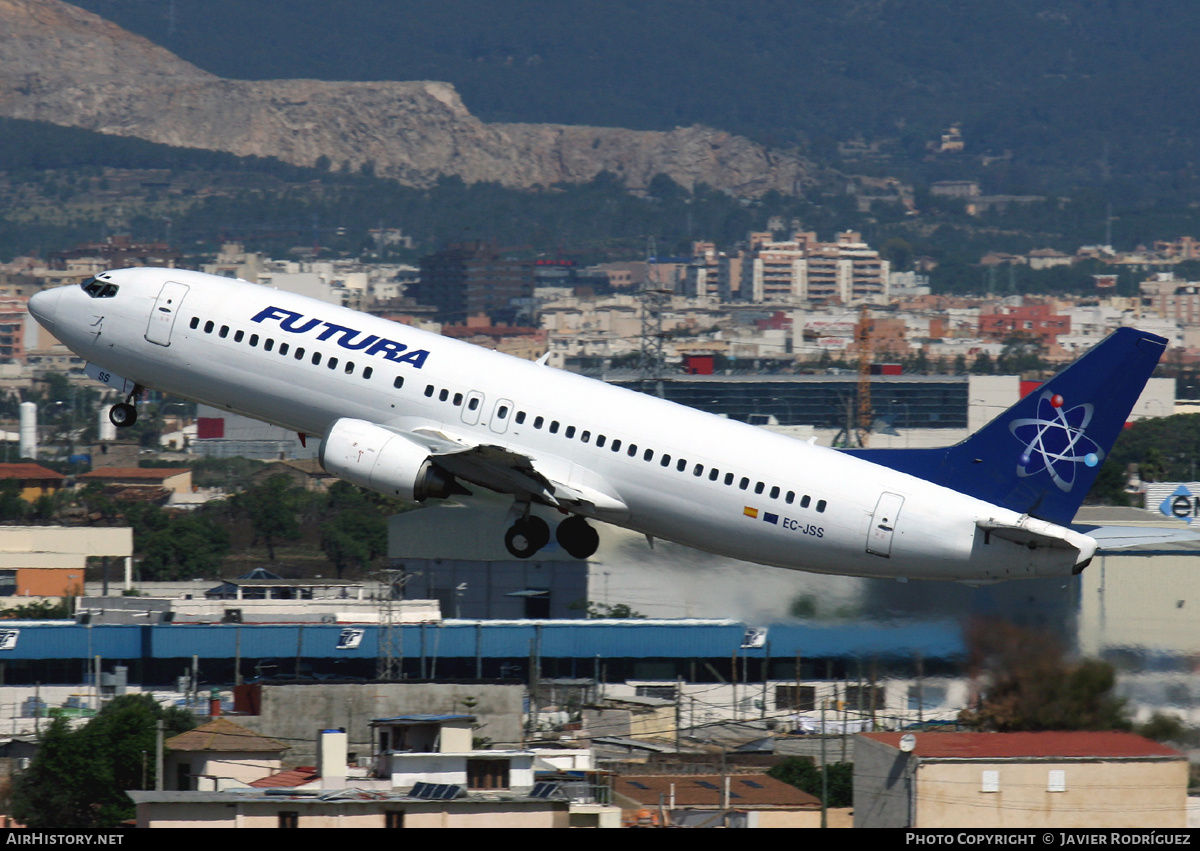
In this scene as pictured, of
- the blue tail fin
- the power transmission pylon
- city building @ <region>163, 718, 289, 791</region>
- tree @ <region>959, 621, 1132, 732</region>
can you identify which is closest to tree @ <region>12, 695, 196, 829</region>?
city building @ <region>163, 718, 289, 791</region>

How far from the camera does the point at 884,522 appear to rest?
42.7m

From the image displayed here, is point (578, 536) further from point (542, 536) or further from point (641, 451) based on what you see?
point (641, 451)

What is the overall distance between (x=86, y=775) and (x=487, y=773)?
61.7 feet

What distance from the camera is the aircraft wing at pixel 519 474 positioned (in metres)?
43.8

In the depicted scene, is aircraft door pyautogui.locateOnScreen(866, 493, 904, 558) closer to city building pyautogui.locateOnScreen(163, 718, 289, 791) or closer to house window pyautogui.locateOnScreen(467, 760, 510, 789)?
house window pyautogui.locateOnScreen(467, 760, 510, 789)

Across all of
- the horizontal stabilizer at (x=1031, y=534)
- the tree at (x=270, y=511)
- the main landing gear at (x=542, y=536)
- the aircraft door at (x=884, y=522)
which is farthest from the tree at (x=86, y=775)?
the tree at (x=270, y=511)

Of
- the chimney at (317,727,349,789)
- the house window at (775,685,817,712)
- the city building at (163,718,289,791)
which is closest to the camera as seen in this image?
the chimney at (317,727,349,789)

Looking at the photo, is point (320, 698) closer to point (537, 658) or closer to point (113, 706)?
point (113, 706)

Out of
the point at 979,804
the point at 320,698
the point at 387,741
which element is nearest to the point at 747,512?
the point at 979,804

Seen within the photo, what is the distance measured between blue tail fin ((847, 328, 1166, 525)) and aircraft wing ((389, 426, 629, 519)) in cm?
796

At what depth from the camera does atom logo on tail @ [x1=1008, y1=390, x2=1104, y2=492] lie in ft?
140

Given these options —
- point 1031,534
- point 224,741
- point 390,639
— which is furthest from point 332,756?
point 390,639

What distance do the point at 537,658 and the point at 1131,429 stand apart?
13215cm

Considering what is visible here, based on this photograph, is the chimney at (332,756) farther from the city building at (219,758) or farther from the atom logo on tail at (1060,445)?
the atom logo on tail at (1060,445)
